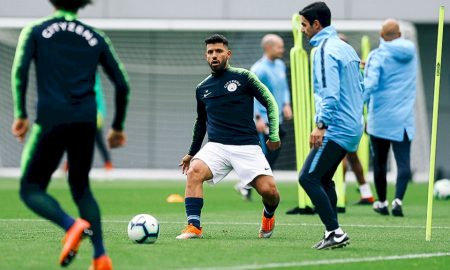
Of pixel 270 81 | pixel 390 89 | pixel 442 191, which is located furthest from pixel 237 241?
pixel 442 191

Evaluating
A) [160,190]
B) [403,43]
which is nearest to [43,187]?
[403,43]

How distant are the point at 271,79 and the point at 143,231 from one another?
7301 millimetres

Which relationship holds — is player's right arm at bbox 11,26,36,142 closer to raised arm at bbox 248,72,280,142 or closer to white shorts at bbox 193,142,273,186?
white shorts at bbox 193,142,273,186

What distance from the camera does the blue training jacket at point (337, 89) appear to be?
9.42 meters

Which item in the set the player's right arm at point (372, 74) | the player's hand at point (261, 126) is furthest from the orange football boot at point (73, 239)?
the player's hand at point (261, 126)

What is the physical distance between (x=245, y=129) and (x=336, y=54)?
1.57m

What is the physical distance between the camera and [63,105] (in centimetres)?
749

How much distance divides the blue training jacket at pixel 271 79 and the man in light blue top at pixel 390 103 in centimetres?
238

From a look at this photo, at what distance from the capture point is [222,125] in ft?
35.2

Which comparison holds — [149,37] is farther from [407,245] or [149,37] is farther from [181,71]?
[407,245]

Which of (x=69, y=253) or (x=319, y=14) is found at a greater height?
(x=319, y=14)

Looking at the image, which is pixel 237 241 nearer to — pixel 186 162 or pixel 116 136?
pixel 186 162

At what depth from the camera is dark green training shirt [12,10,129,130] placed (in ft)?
24.6

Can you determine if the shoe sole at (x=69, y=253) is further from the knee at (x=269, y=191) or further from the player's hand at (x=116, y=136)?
the knee at (x=269, y=191)
